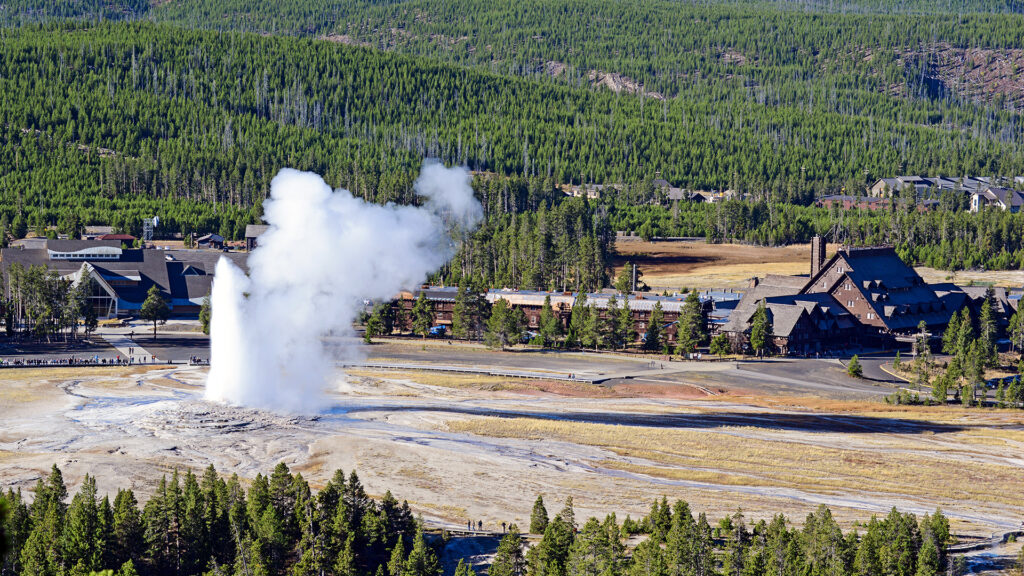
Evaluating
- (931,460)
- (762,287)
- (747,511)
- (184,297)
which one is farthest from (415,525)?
(184,297)

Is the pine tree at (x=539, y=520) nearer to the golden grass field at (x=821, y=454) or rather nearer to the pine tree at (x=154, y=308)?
the golden grass field at (x=821, y=454)

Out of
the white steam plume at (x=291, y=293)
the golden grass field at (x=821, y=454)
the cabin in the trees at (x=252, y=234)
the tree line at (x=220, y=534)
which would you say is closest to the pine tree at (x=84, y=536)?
the tree line at (x=220, y=534)

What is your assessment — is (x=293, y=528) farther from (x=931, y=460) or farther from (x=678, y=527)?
(x=931, y=460)

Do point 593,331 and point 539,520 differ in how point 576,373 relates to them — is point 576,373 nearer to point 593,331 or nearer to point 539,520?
point 593,331

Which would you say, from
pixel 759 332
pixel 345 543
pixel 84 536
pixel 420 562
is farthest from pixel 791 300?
pixel 84 536

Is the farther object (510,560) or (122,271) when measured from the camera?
(122,271)

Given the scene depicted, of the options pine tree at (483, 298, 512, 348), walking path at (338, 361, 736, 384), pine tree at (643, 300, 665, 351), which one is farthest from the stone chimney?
pine tree at (483, 298, 512, 348)
